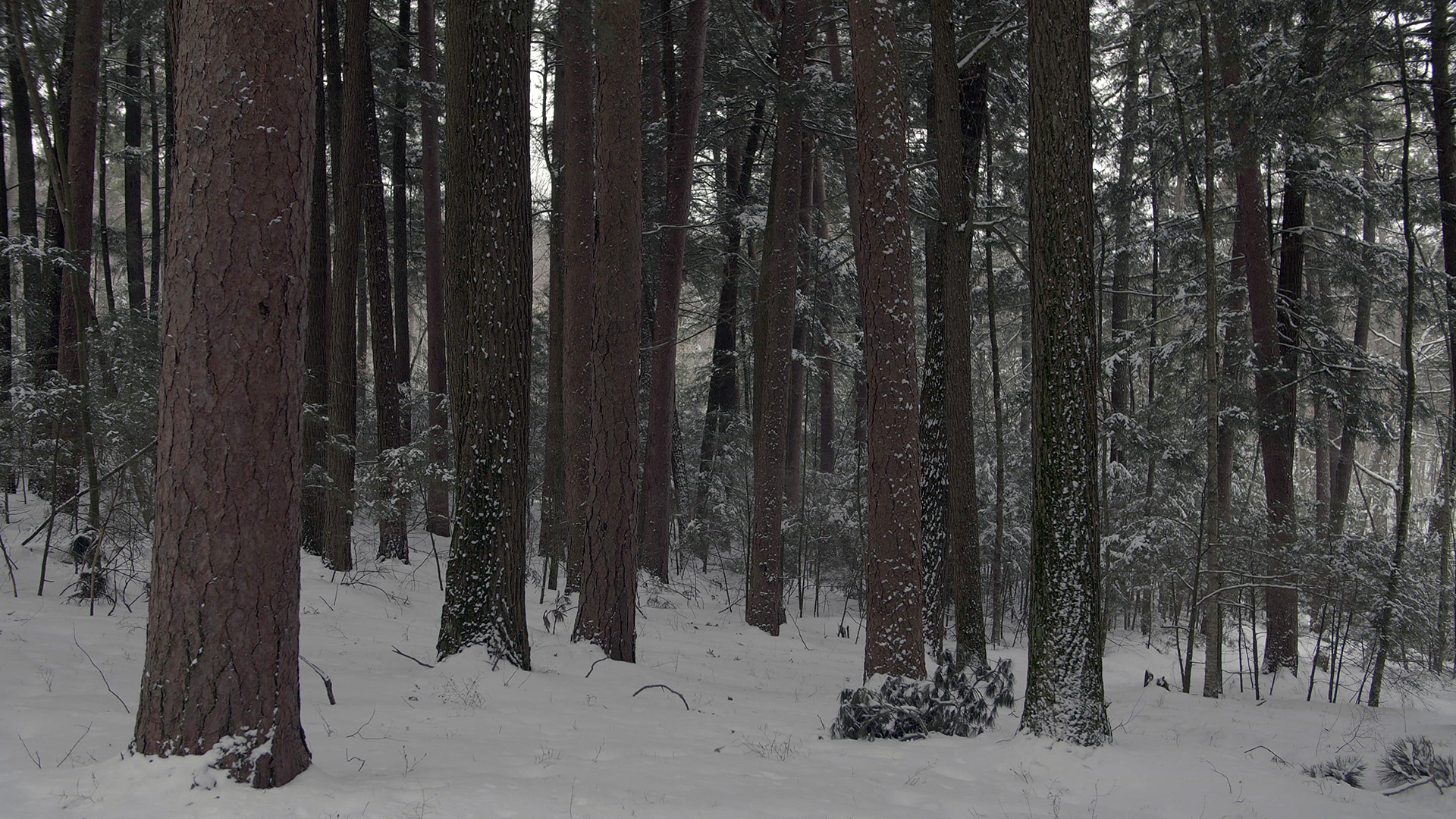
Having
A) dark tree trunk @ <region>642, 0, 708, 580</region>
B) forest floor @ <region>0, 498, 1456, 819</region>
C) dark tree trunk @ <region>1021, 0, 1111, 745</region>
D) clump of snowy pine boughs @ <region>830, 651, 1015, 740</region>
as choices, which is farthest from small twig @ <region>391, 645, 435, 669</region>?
dark tree trunk @ <region>642, 0, 708, 580</region>

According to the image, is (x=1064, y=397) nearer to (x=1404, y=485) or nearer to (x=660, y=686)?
(x=660, y=686)

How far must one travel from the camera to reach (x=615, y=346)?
7.72 metres

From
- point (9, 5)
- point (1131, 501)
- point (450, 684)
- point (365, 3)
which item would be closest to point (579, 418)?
point (450, 684)

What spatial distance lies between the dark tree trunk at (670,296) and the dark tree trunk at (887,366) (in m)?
5.39

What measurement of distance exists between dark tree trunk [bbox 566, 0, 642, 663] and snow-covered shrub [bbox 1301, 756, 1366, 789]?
5.53 m

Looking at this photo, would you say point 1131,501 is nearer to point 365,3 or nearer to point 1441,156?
point 1441,156

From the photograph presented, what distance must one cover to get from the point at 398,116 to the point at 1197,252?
15589 millimetres

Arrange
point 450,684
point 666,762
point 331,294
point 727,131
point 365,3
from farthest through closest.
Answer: point 727,131
point 331,294
point 365,3
point 450,684
point 666,762

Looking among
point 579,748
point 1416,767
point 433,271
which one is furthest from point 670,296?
point 1416,767

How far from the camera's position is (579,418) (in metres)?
10.6

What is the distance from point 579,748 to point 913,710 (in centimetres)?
256

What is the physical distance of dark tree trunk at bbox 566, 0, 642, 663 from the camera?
7629mm

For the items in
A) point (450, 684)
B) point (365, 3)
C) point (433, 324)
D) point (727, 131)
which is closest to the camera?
point (450, 684)

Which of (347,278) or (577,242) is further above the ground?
(577,242)
